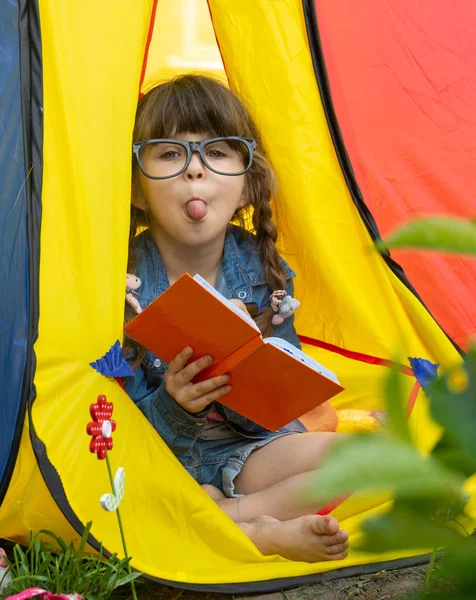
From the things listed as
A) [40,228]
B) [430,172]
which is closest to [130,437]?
[40,228]

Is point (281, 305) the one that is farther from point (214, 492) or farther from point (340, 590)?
point (340, 590)

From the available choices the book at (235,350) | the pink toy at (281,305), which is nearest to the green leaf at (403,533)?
the book at (235,350)

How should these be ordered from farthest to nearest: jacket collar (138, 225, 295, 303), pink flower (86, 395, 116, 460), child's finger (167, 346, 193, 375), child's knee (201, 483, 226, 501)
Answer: jacket collar (138, 225, 295, 303), child's knee (201, 483, 226, 501), child's finger (167, 346, 193, 375), pink flower (86, 395, 116, 460)

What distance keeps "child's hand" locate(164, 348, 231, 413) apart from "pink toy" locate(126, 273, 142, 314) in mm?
194

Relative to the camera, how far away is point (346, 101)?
58.1 inches

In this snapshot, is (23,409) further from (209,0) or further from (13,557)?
(209,0)

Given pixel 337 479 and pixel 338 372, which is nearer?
pixel 337 479

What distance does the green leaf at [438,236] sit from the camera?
0.57 feet

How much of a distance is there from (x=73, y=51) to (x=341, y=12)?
510 mm

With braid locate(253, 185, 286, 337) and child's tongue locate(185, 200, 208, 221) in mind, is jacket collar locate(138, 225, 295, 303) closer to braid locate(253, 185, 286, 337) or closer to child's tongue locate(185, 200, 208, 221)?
braid locate(253, 185, 286, 337)

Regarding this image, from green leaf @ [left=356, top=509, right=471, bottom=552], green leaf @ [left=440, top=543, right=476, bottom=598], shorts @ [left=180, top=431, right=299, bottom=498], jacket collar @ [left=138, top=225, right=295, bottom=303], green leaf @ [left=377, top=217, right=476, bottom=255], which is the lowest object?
shorts @ [left=180, top=431, right=299, bottom=498]

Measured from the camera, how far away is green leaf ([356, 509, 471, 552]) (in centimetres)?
18

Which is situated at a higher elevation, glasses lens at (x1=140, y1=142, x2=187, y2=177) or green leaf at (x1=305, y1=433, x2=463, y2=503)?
green leaf at (x1=305, y1=433, x2=463, y2=503)

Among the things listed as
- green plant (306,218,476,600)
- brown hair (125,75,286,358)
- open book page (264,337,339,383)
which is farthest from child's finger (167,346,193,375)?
green plant (306,218,476,600)
